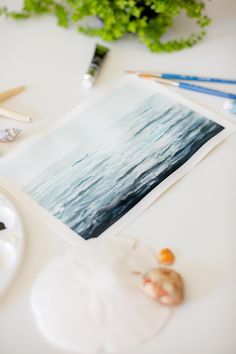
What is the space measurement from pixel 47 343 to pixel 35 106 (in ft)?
1.66

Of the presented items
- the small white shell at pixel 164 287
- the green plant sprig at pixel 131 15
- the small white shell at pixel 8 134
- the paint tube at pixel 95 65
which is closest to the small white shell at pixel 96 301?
the small white shell at pixel 164 287

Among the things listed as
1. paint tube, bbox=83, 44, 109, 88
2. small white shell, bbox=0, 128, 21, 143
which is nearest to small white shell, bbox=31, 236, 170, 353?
small white shell, bbox=0, 128, 21, 143

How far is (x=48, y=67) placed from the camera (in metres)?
1.04

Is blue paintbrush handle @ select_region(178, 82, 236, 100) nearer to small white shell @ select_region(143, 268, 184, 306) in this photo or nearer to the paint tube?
the paint tube

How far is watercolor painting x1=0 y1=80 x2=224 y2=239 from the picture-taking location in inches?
30.6

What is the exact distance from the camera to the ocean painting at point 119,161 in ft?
2.55

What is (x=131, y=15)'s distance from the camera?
3.45ft

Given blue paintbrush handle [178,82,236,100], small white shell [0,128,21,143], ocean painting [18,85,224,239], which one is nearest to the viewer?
ocean painting [18,85,224,239]

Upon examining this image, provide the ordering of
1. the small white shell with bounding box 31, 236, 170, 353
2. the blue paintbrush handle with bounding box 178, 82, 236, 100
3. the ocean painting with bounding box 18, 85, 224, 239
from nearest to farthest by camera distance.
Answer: the small white shell with bounding box 31, 236, 170, 353, the ocean painting with bounding box 18, 85, 224, 239, the blue paintbrush handle with bounding box 178, 82, 236, 100

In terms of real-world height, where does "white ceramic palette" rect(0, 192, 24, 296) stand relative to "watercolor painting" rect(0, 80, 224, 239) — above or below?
below

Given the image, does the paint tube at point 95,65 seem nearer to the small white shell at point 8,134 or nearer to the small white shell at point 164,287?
the small white shell at point 8,134

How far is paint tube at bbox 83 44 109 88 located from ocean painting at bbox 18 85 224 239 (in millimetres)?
60

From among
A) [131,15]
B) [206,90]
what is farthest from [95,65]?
[206,90]

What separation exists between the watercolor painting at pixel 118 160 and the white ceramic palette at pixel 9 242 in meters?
0.05
